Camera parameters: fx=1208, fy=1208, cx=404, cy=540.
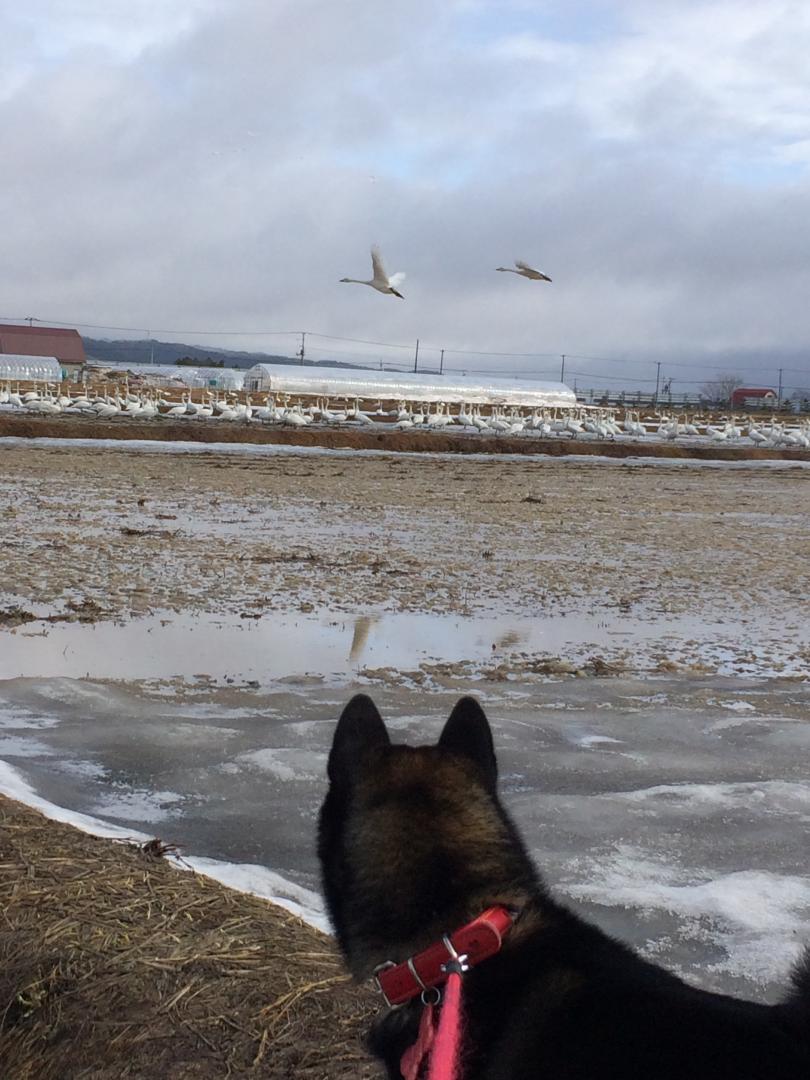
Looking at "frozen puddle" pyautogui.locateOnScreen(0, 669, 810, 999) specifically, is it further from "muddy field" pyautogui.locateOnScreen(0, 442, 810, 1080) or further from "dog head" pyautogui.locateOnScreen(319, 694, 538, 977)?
"dog head" pyautogui.locateOnScreen(319, 694, 538, 977)

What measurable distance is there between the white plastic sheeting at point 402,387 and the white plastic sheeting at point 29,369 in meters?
16.0

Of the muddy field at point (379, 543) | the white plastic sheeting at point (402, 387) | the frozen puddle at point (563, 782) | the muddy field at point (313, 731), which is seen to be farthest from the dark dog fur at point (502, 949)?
the white plastic sheeting at point (402, 387)

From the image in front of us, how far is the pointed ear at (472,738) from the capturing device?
2652mm

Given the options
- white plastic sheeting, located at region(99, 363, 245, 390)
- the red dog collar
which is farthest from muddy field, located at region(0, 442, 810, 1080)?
white plastic sheeting, located at region(99, 363, 245, 390)

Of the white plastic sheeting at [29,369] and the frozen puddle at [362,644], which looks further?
the white plastic sheeting at [29,369]

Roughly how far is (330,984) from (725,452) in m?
42.3

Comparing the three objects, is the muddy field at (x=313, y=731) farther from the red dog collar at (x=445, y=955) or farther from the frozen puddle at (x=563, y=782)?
the red dog collar at (x=445, y=955)

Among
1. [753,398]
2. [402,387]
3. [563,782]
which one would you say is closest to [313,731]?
[563,782]

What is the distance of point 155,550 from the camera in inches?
558

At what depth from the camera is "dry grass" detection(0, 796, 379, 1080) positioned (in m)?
3.60

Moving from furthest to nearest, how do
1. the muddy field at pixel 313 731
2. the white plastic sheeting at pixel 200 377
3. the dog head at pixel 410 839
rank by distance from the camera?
1. the white plastic sheeting at pixel 200 377
2. the muddy field at pixel 313 731
3. the dog head at pixel 410 839

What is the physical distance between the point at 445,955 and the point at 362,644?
759cm

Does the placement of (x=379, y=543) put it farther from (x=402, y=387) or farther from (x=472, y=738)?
(x=402, y=387)

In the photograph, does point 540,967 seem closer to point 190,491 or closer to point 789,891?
point 789,891
